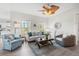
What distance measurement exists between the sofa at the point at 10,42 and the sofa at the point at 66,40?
732mm

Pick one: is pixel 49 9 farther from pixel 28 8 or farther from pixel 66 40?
pixel 66 40

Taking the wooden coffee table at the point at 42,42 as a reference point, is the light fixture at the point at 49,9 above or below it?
above

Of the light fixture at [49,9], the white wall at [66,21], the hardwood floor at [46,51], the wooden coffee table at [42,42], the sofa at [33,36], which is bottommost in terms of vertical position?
the hardwood floor at [46,51]

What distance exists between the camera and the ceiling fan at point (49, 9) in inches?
86.7

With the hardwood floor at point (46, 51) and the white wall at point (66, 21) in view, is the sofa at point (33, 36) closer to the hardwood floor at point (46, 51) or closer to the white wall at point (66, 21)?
the hardwood floor at point (46, 51)

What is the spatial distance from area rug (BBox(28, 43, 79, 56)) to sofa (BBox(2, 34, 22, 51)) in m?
0.24

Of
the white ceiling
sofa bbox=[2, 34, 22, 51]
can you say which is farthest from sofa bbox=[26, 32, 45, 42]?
the white ceiling

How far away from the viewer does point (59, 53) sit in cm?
227

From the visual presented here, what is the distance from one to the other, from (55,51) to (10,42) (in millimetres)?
856

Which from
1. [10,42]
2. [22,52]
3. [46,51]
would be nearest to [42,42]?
[46,51]

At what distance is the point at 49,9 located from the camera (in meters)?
2.21

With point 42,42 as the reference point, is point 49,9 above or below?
above

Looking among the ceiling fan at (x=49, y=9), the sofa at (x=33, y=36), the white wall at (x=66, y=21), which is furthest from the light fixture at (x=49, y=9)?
the sofa at (x=33, y=36)

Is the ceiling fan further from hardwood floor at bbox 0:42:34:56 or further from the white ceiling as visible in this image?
hardwood floor at bbox 0:42:34:56
